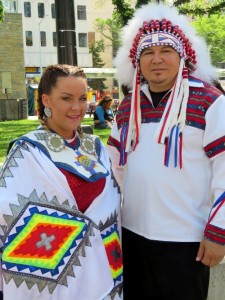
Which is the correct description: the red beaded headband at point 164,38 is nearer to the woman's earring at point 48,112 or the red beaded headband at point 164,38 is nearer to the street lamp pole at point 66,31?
the woman's earring at point 48,112

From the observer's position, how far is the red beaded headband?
7.50ft

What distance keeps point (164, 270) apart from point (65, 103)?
3.10 ft

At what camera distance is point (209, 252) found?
218cm

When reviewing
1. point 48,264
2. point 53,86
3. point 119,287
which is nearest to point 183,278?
point 119,287

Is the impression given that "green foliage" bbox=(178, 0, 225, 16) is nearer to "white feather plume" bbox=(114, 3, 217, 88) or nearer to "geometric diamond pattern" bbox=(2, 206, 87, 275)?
"white feather plume" bbox=(114, 3, 217, 88)

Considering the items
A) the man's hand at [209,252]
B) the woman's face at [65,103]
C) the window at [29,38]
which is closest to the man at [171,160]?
the man's hand at [209,252]

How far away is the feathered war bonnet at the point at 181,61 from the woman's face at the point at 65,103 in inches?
11.6

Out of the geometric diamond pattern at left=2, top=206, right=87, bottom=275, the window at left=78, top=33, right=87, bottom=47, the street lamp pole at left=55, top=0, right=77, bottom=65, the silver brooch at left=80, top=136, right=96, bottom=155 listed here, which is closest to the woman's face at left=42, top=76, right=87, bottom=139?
the silver brooch at left=80, top=136, right=96, bottom=155

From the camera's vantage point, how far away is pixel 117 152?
2.61 meters

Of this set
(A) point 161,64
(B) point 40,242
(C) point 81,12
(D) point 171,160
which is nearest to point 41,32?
(C) point 81,12

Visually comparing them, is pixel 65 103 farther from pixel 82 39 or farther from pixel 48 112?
pixel 82 39

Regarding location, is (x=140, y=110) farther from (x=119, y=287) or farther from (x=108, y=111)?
(x=108, y=111)

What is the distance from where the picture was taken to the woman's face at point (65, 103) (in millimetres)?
2236

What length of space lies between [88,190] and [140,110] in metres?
0.49
